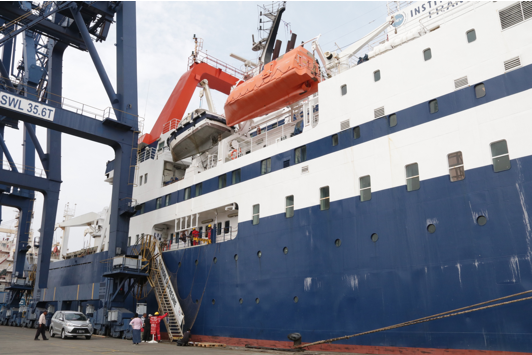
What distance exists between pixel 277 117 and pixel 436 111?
8679 millimetres

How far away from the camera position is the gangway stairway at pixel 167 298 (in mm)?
16500

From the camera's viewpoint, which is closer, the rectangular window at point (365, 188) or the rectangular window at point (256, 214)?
the rectangular window at point (365, 188)

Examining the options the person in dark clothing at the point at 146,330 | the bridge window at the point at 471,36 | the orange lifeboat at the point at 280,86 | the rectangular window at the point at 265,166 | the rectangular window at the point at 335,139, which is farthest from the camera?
the person in dark clothing at the point at 146,330

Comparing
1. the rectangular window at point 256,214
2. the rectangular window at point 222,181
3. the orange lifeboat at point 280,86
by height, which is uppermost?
the orange lifeboat at point 280,86

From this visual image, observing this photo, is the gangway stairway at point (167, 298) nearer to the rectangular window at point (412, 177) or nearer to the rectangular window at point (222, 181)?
the rectangular window at point (222, 181)

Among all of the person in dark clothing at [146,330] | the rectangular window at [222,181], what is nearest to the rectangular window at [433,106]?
the rectangular window at [222,181]

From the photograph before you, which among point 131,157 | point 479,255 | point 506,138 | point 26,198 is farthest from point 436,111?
point 26,198

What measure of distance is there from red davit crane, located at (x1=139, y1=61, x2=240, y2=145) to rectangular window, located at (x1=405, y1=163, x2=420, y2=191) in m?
15.3

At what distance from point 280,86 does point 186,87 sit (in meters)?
9.10

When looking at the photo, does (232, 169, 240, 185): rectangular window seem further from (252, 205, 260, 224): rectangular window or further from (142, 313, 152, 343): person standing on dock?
(142, 313, 152, 343): person standing on dock

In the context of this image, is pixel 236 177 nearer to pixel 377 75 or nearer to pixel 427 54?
pixel 377 75

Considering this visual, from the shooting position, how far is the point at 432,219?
10.5 metres

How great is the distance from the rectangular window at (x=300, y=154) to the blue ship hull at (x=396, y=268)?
78.5 inches

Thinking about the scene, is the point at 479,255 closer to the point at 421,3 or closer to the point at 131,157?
the point at 421,3
